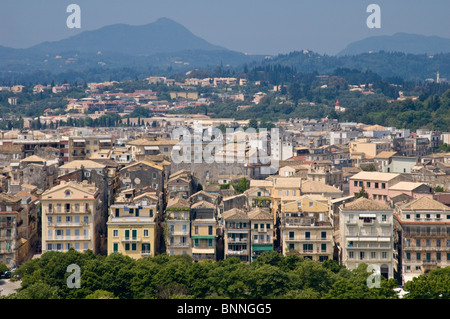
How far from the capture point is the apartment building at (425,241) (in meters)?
22.0

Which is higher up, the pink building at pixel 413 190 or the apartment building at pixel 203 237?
the pink building at pixel 413 190

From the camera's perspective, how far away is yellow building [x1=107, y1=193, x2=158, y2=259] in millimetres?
22250

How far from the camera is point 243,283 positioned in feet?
63.0

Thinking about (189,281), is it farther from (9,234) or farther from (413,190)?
(413,190)

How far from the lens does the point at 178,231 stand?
22.5 meters

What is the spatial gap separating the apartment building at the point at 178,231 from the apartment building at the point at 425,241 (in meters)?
5.22

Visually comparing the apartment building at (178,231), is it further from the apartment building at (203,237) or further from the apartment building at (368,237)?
the apartment building at (368,237)

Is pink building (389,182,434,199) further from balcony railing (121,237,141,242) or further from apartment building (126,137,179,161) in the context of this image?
apartment building (126,137,179,161)

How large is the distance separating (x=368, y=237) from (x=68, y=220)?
24.4 feet

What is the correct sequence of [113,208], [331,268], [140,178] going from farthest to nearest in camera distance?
1. [140,178]
2. [113,208]
3. [331,268]

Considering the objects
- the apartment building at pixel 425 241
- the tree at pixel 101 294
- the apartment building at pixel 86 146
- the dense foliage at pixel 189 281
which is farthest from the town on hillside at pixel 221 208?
the tree at pixel 101 294
